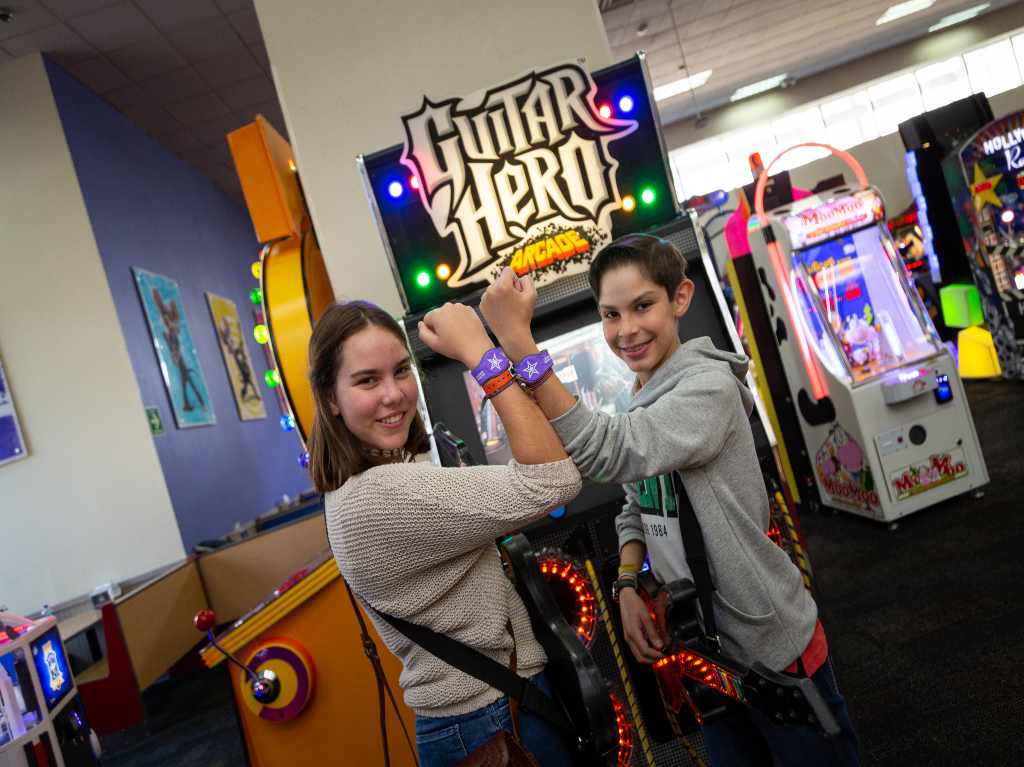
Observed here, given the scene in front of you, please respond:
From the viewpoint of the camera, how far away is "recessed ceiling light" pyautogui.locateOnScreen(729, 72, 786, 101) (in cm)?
1088

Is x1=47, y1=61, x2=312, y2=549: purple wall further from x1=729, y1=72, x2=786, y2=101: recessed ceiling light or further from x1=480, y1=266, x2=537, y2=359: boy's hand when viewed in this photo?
x1=729, y1=72, x2=786, y2=101: recessed ceiling light

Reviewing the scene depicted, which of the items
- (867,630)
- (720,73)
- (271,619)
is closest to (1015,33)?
(720,73)

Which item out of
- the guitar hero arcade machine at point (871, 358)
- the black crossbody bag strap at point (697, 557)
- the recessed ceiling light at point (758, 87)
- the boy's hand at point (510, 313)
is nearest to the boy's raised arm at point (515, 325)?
the boy's hand at point (510, 313)

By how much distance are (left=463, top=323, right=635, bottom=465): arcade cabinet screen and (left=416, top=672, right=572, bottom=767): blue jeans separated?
→ 1.08 metres

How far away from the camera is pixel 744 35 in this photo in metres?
8.62

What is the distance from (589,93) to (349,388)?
1.35 metres

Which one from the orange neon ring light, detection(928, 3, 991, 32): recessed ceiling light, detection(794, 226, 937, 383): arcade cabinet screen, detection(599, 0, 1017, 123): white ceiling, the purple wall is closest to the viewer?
the orange neon ring light

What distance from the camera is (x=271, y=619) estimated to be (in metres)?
2.09

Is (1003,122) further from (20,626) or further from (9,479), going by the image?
(9,479)

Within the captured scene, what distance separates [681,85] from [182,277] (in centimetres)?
662

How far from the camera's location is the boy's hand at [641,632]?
1.30 m

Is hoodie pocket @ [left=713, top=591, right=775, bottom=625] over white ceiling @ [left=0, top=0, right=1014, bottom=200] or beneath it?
beneath

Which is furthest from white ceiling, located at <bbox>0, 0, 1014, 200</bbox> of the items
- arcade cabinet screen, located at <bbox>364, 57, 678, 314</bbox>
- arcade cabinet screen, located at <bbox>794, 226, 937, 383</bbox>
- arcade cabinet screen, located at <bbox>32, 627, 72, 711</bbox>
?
arcade cabinet screen, located at <bbox>794, 226, 937, 383</bbox>

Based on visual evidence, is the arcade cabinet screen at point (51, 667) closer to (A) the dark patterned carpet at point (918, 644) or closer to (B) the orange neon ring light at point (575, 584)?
(A) the dark patterned carpet at point (918, 644)
